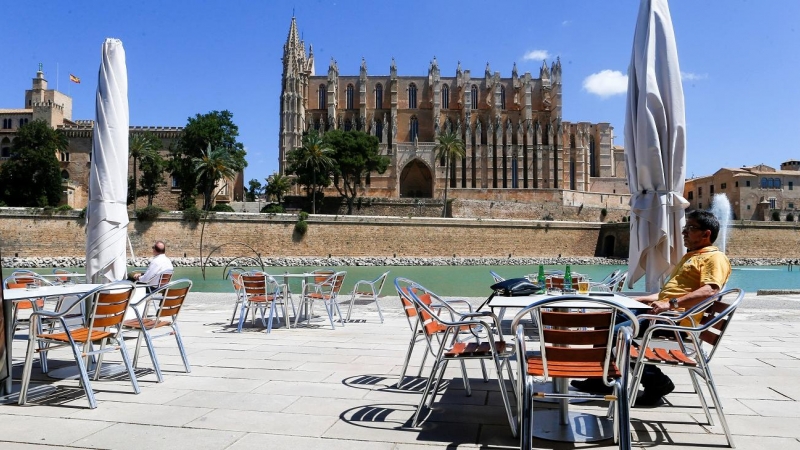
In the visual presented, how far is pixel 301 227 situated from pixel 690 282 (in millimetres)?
36585

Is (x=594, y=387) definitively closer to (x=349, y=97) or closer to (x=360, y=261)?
(x=360, y=261)

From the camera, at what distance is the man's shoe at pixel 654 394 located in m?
4.04

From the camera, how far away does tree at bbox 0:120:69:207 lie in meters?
42.5

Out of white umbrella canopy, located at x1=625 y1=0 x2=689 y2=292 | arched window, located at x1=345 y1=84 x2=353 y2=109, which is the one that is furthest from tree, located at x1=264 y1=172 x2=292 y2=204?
white umbrella canopy, located at x1=625 y1=0 x2=689 y2=292

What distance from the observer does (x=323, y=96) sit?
63.8 metres

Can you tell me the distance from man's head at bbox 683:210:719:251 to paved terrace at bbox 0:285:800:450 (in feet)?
3.48

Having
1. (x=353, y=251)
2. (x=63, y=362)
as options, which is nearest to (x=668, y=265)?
(x=63, y=362)

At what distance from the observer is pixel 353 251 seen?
40.8 m

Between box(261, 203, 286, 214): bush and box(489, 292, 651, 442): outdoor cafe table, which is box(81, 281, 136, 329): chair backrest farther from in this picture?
box(261, 203, 286, 214): bush

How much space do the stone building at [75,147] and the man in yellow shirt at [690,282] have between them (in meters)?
50.2

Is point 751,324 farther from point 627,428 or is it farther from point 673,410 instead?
point 627,428

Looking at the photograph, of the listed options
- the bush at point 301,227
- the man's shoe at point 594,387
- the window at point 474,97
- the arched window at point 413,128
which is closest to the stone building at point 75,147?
the bush at point 301,227

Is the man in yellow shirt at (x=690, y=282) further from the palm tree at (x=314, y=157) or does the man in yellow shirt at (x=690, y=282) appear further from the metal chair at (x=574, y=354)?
the palm tree at (x=314, y=157)

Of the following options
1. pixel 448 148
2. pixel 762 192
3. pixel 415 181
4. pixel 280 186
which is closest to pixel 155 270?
pixel 280 186
